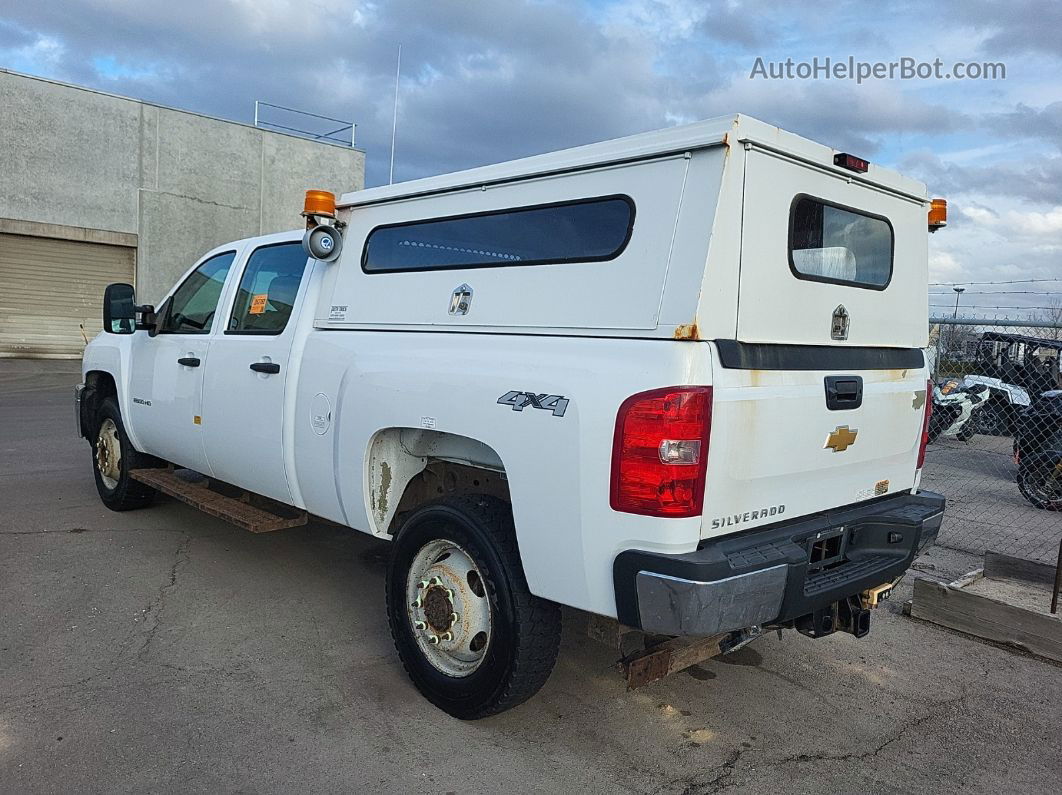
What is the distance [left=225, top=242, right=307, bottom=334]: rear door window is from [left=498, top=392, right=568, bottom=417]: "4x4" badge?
193cm

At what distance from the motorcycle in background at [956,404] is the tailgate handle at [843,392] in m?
8.76

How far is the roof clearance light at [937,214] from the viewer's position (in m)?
4.07

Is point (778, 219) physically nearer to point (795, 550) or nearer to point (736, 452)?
point (736, 452)

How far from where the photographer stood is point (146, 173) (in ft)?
66.6

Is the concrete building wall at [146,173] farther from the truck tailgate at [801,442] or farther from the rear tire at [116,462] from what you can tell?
the truck tailgate at [801,442]

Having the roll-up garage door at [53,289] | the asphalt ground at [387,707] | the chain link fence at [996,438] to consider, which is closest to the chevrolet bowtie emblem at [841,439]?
the asphalt ground at [387,707]

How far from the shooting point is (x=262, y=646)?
411 cm

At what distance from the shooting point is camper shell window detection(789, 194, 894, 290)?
3184mm

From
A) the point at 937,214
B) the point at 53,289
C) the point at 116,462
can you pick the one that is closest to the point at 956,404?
the point at 937,214

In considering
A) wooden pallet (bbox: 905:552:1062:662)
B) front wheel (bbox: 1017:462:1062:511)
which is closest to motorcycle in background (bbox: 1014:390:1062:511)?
front wheel (bbox: 1017:462:1062:511)

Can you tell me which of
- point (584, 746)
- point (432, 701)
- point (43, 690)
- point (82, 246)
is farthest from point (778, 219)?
point (82, 246)

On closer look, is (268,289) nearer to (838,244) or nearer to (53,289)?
(838,244)

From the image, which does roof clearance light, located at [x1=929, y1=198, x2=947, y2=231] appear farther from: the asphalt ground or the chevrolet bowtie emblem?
the asphalt ground

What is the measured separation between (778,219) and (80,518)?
18.5 ft
